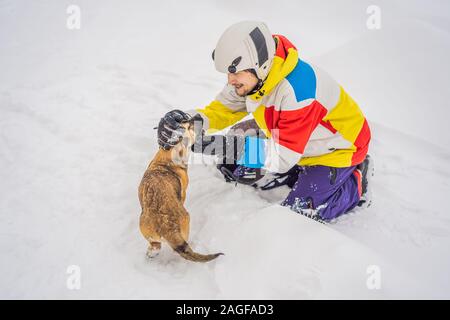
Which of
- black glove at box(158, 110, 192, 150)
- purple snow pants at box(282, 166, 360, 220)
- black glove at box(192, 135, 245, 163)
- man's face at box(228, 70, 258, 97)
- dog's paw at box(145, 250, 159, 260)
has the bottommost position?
dog's paw at box(145, 250, 159, 260)

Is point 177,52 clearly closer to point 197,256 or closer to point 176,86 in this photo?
point 176,86

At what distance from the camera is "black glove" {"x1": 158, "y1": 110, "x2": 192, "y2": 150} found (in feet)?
7.95

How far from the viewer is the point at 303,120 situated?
232 centimetres

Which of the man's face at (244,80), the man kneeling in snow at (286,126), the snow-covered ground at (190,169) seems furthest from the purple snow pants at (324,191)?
the man's face at (244,80)

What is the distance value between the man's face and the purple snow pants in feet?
2.83

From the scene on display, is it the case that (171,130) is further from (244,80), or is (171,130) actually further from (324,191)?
(324,191)

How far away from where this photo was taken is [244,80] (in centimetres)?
229

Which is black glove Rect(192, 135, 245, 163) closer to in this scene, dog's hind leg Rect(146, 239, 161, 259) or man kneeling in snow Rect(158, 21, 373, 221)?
man kneeling in snow Rect(158, 21, 373, 221)

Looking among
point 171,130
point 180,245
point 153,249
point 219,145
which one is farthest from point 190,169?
point 180,245

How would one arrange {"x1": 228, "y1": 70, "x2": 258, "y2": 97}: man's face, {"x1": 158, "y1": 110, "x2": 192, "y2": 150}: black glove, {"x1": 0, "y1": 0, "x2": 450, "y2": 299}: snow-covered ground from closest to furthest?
1. {"x1": 0, "y1": 0, "x2": 450, "y2": 299}: snow-covered ground
2. {"x1": 228, "y1": 70, "x2": 258, "y2": 97}: man's face
3. {"x1": 158, "y1": 110, "x2": 192, "y2": 150}: black glove

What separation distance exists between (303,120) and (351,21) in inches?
203

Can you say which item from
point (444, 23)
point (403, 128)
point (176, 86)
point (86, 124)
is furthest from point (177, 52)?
point (444, 23)

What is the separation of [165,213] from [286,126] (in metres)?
0.93

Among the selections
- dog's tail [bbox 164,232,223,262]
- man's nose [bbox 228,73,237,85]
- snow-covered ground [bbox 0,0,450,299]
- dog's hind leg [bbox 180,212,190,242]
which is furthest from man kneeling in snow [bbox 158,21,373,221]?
dog's tail [bbox 164,232,223,262]
